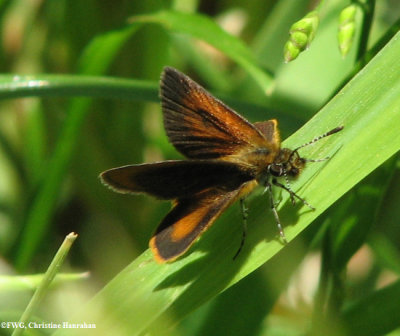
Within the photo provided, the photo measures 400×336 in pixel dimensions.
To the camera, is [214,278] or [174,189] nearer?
[214,278]

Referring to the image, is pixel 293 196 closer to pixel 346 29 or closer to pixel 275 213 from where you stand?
pixel 275 213

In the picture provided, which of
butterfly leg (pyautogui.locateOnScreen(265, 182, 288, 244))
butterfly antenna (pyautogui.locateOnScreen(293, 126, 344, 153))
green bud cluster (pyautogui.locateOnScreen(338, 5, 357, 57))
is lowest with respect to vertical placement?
butterfly leg (pyautogui.locateOnScreen(265, 182, 288, 244))

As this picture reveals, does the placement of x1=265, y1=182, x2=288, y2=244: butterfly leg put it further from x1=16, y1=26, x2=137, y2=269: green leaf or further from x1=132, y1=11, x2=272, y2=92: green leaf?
x1=16, y1=26, x2=137, y2=269: green leaf

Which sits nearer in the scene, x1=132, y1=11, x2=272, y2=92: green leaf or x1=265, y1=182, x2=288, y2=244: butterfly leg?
x1=265, y1=182, x2=288, y2=244: butterfly leg

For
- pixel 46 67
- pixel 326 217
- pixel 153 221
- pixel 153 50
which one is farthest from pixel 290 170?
pixel 46 67

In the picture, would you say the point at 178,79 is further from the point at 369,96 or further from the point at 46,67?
the point at 46,67

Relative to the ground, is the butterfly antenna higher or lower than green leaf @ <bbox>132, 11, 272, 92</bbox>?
lower

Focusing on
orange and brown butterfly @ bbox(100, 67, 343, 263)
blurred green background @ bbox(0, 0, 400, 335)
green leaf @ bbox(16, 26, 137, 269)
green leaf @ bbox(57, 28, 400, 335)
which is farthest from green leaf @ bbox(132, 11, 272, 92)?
green leaf @ bbox(57, 28, 400, 335)
